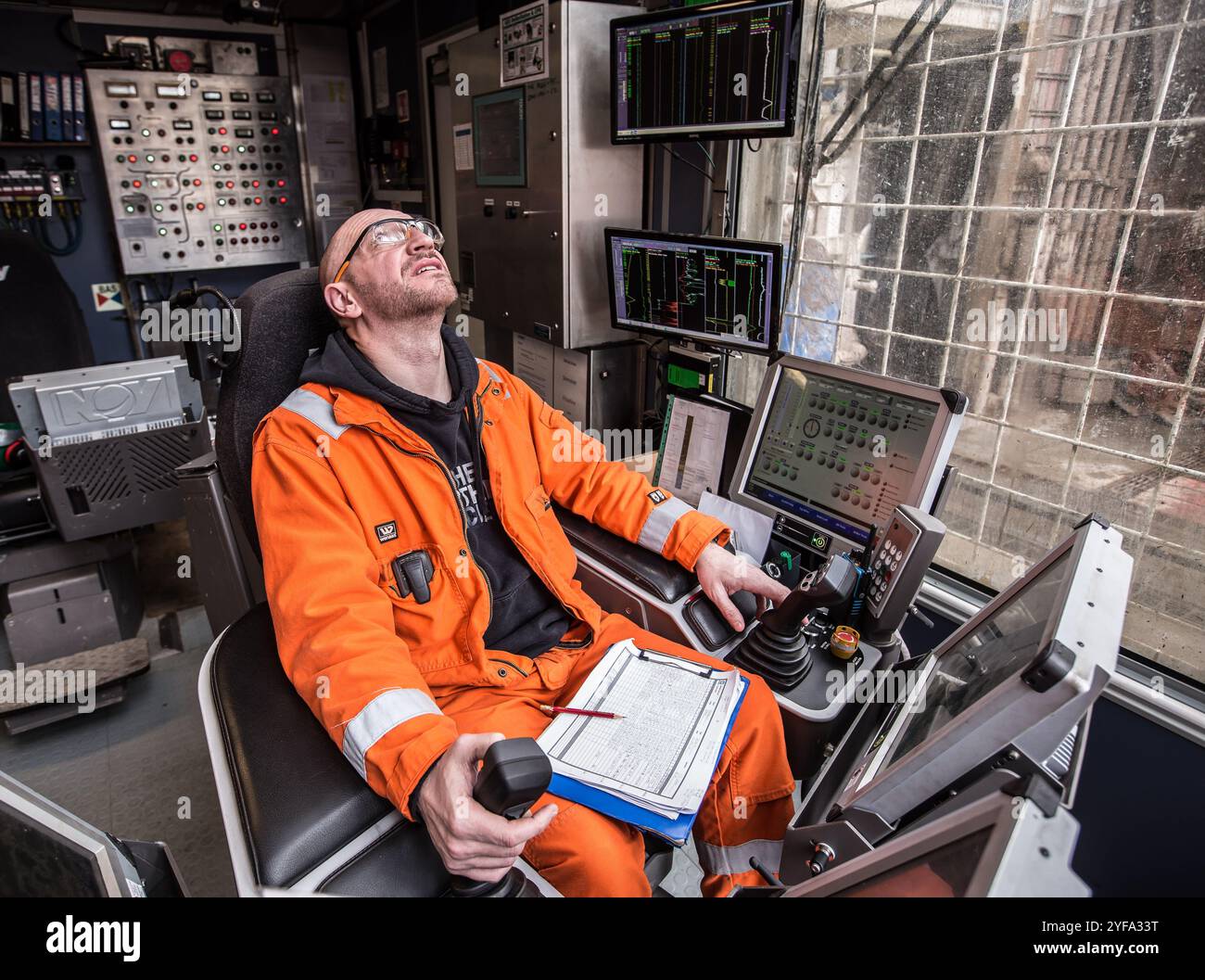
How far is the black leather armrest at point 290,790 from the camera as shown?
899mm

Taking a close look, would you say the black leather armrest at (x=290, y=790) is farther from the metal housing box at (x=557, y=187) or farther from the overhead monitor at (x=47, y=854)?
the metal housing box at (x=557, y=187)

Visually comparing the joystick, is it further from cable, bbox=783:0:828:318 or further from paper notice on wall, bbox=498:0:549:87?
paper notice on wall, bbox=498:0:549:87

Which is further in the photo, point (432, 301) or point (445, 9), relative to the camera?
point (445, 9)

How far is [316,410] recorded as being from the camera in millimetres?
1287

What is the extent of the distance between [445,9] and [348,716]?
3.61 metres

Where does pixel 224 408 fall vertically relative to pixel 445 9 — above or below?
below

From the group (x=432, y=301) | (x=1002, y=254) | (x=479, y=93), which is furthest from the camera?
(x=479, y=93)

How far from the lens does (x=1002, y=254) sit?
5.46ft

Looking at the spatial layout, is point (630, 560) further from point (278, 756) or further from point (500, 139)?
point (500, 139)

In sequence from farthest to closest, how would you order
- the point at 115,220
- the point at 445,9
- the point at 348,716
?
1. the point at 115,220
2. the point at 445,9
3. the point at 348,716

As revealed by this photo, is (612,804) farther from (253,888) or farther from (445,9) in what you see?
(445,9)

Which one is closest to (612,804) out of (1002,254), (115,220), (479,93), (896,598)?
(896,598)

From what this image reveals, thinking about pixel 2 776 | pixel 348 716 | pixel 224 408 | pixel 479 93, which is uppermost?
pixel 479 93

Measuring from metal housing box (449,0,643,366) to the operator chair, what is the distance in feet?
3.64
